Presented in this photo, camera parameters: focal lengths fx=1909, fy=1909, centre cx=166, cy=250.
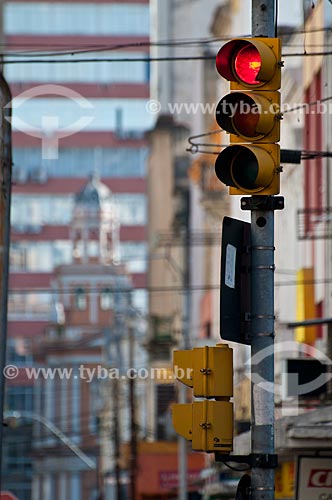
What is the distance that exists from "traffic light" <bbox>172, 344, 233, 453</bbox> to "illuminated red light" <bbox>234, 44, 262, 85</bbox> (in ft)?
6.14

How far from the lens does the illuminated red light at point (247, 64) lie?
43.1 ft

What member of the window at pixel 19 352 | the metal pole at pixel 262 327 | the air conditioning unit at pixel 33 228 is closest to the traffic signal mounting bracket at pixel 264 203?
the metal pole at pixel 262 327

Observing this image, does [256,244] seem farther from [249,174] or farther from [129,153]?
[129,153]

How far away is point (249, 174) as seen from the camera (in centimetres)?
1319

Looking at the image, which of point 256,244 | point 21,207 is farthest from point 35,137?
point 256,244

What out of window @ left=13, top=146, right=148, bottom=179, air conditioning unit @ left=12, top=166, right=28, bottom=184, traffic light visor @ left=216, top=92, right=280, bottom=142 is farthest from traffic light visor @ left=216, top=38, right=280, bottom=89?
window @ left=13, top=146, right=148, bottom=179

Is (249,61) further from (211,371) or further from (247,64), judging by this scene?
(211,371)

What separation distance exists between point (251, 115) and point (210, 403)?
Answer: 6.55 feet

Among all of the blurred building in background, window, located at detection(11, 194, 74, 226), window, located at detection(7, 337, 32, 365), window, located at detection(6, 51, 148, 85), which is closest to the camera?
window, located at detection(7, 337, 32, 365)

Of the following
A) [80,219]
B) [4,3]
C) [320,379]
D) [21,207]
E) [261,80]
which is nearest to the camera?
[261,80]

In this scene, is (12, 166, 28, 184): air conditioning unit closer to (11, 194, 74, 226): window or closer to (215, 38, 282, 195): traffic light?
(11, 194, 74, 226): window

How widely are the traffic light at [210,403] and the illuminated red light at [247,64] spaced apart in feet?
6.14

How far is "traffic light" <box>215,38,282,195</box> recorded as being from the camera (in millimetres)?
13031

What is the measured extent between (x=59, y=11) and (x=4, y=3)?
6499 millimetres
